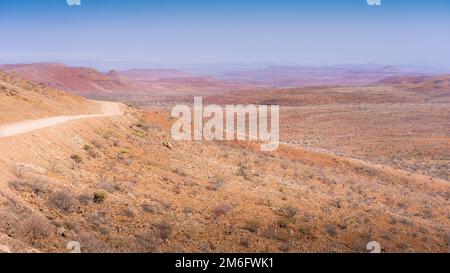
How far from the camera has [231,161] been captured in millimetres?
21469

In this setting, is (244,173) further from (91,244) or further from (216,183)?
(91,244)

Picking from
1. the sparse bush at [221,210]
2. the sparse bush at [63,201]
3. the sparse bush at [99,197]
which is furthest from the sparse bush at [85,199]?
the sparse bush at [221,210]

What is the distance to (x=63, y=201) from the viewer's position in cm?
993

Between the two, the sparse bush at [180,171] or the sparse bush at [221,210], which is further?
the sparse bush at [180,171]

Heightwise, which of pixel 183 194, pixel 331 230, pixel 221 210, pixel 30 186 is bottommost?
pixel 331 230

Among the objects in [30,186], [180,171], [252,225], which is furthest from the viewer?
[180,171]

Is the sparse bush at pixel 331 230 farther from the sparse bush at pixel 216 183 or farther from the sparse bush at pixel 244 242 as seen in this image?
the sparse bush at pixel 216 183

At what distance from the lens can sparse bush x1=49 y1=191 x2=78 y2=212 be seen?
984 centimetres

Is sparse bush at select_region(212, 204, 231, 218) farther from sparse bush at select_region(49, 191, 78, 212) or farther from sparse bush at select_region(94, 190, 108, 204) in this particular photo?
sparse bush at select_region(49, 191, 78, 212)

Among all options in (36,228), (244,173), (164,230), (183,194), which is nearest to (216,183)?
(183,194)

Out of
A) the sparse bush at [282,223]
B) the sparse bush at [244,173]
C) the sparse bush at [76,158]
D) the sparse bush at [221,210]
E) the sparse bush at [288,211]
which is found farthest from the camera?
the sparse bush at [244,173]

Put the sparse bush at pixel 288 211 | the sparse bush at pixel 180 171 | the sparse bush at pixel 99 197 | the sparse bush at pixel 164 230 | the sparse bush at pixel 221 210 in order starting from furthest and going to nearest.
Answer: the sparse bush at pixel 180 171, the sparse bush at pixel 288 211, the sparse bush at pixel 221 210, the sparse bush at pixel 99 197, the sparse bush at pixel 164 230

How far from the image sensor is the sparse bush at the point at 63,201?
9836 millimetres
